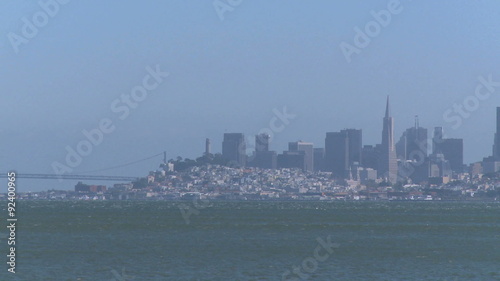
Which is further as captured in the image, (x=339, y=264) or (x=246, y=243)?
(x=246, y=243)

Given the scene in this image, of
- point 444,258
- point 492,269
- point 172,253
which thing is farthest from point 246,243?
point 492,269

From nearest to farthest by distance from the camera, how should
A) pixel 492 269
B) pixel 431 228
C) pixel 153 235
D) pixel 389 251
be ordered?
pixel 492 269 → pixel 389 251 → pixel 153 235 → pixel 431 228

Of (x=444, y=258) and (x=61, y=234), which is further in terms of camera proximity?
(x=61, y=234)

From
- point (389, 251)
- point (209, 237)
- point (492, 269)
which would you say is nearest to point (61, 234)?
point (209, 237)

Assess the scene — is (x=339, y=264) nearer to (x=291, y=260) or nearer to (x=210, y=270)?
(x=291, y=260)

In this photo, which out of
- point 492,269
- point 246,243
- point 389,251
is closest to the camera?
point 492,269

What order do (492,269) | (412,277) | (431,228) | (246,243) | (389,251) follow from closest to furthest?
1. (412,277)
2. (492,269)
3. (389,251)
4. (246,243)
5. (431,228)

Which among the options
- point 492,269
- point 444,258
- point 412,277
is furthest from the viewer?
point 444,258

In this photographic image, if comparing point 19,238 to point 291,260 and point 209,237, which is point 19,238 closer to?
point 209,237
